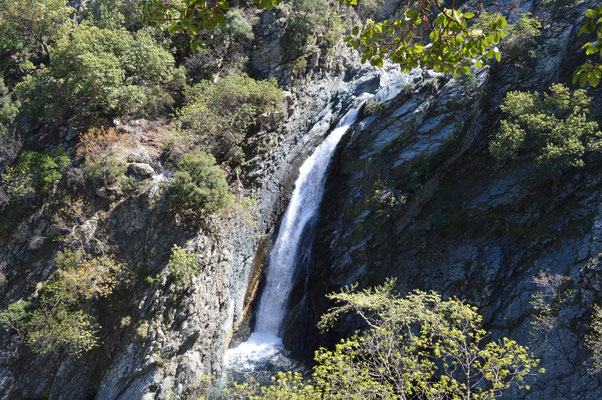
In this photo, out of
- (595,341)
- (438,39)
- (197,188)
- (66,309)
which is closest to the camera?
(438,39)

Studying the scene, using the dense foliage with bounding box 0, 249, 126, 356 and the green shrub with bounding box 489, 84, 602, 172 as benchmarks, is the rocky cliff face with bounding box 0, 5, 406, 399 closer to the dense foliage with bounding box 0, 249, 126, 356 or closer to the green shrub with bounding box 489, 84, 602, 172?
the dense foliage with bounding box 0, 249, 126, 356

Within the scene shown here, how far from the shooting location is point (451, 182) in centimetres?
1438

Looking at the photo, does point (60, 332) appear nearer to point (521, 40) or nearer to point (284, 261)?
point (284, 261)

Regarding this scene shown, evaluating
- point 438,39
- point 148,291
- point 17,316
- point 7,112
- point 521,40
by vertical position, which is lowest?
point 17,316

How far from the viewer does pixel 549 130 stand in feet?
40.5

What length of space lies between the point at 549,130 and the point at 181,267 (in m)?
14.6

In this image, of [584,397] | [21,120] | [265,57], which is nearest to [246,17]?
[265,57]

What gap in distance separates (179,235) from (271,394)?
7199 mm

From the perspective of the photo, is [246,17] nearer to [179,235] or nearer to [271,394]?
[179,235]

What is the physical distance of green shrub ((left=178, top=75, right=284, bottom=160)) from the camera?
48.3 ft

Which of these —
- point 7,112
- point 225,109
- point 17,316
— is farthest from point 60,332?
point 7,112

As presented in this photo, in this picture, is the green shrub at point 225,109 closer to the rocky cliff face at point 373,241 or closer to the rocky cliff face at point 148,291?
the rocky cliff face at point 148,291

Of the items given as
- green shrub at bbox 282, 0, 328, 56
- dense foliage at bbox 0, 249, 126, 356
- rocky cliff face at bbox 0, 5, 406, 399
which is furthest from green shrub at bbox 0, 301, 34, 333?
green shrub at bbox 282, 0, 328, 56

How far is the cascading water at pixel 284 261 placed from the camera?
540 inches
